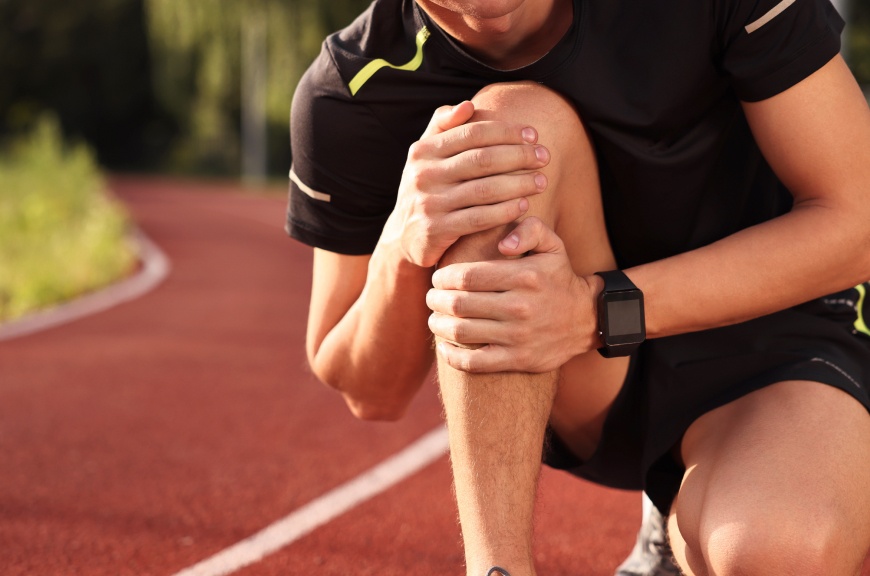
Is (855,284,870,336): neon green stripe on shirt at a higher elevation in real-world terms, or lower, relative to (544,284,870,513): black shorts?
higher

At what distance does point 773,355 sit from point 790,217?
0.34m

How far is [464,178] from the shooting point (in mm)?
2129

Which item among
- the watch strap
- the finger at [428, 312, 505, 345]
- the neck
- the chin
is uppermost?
the chin

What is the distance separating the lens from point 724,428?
237 centimetres

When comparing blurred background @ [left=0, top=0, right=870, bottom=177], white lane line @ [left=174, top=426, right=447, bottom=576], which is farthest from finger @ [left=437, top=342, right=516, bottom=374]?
blurred background @ [left=0, top=0, right=870, bottom=177]

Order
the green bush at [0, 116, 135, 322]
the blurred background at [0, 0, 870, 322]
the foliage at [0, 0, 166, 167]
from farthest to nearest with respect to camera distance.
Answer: the foliage at [0, 0, 166, 167], the blurred background at [0, 0, 870, 322], the green bush at [0, 116, 135, 322]

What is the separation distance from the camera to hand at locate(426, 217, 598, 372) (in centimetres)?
208

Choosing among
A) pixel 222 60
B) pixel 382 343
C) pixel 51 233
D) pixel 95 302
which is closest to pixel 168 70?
pixel 222 60

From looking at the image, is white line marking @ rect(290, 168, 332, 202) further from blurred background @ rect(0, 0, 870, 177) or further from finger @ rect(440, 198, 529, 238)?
blurred background @ rect(0, 0, 870, 177)

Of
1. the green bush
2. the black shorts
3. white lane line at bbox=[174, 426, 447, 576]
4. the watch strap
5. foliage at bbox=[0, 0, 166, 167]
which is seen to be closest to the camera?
the watch strap

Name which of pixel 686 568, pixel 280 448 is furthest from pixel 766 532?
pixel 280 448

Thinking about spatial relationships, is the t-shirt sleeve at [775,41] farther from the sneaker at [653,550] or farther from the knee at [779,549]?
the sneaker at [653,550]

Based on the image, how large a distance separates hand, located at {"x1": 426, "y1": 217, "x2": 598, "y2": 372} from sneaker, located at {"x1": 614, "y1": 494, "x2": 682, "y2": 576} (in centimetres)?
76

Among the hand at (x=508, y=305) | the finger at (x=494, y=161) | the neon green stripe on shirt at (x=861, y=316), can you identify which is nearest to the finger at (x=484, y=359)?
the hand at (x=508, y=305)
